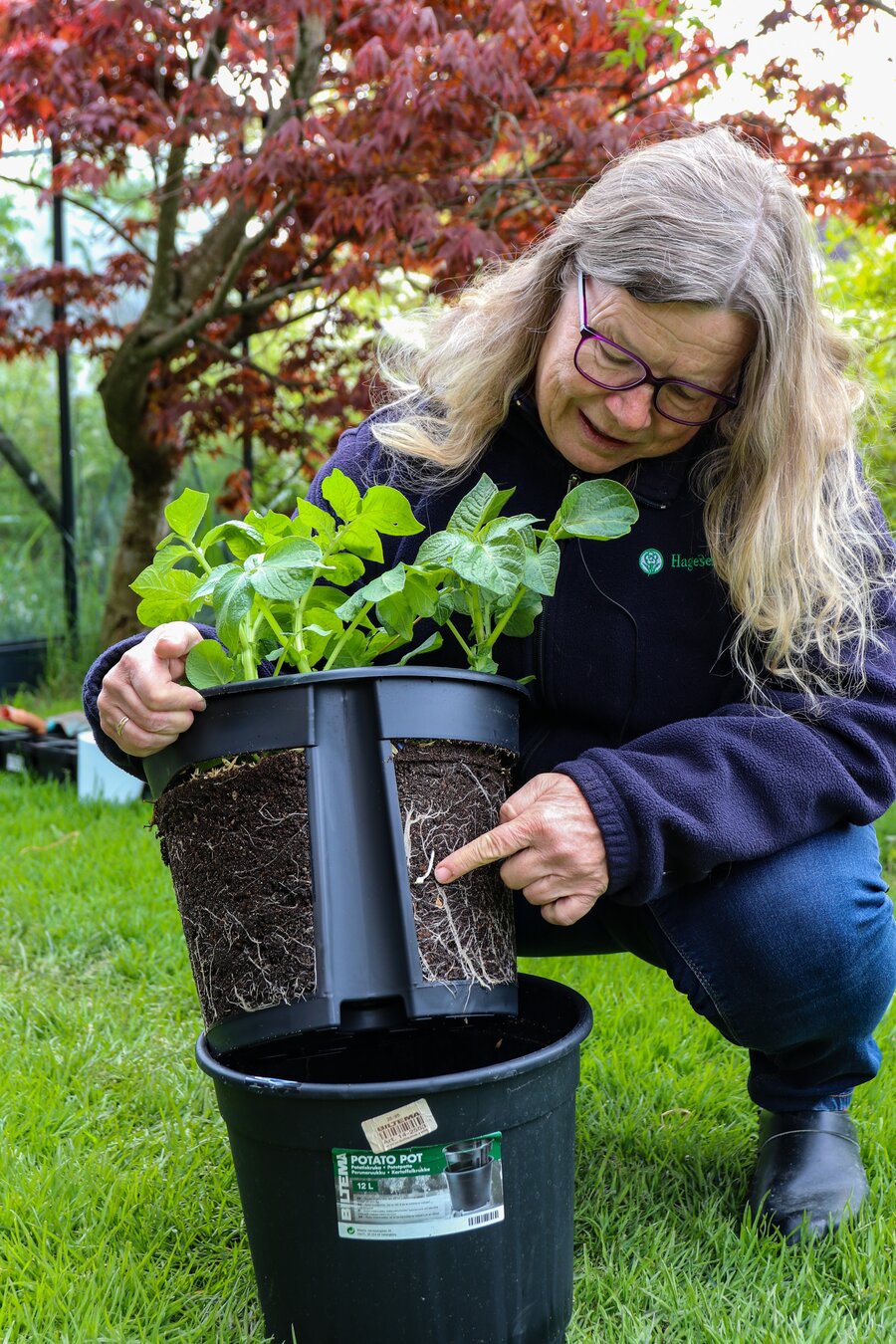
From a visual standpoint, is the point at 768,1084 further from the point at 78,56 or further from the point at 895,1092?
the point at 78,56

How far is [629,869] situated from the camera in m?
1.24

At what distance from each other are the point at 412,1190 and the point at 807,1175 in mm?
578

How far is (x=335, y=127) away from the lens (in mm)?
3168

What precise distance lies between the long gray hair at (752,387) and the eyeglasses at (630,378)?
61 millimetres

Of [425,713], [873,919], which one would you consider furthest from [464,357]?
[873,919]

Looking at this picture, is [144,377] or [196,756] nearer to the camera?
[196,756]

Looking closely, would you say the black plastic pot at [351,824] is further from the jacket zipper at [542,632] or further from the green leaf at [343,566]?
the jacket zipper at [542,632]

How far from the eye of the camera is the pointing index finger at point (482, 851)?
116cm

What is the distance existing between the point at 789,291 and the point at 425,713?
72 centimetres

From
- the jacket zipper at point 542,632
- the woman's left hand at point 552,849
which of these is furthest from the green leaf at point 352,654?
the jacket zipper at point 542,632

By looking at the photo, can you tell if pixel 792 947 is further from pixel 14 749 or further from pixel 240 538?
pixel 14 749

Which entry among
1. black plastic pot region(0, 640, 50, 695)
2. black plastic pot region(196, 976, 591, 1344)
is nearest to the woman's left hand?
black plastic pot region(196, 976, 591, 1344)

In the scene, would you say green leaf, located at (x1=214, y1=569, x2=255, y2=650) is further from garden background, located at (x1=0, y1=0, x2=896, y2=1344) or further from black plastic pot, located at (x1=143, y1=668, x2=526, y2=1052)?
garden background, located at (x1=0, y1=0, x2=896, y2=1344)

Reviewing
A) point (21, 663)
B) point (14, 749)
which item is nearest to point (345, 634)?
point (14, 749)
